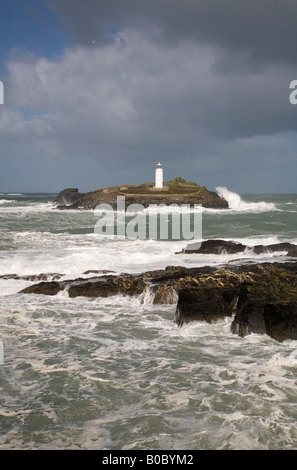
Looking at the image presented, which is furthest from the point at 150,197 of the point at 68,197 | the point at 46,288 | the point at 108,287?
the point at 108,287

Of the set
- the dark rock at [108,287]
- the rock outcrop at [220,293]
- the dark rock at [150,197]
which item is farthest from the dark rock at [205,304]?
the dark rock at [150,197]

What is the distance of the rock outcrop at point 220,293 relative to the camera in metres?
7.90

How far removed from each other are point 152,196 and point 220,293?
6209cm

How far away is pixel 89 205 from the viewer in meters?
69.9

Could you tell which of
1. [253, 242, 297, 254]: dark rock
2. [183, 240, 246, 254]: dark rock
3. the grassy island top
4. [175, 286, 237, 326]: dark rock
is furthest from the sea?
the grassy island top

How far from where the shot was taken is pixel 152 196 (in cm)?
7062

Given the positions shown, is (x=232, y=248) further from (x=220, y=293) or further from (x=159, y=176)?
(x=159, y=176)

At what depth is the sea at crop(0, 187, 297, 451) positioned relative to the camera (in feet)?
15.5

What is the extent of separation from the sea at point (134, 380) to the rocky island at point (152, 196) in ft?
192

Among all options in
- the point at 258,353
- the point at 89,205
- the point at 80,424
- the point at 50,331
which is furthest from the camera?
the point at 89,205

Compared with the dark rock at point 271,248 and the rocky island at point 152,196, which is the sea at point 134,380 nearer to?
the dark rock at point 271,248
